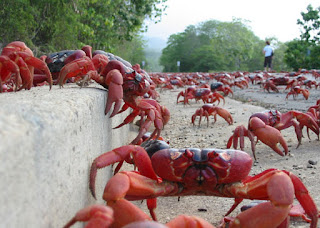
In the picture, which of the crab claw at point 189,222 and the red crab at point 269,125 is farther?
the red crab at point 269,125

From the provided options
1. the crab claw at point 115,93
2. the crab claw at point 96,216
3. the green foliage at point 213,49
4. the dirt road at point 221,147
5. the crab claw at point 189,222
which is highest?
the green foliage at point 213,49

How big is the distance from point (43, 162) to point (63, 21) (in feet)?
44.4

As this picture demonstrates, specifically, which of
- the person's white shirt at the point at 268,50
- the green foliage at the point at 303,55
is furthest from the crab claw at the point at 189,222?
the green foliage at the point at 303,55

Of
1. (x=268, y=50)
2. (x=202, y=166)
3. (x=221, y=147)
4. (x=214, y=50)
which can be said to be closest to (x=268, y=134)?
(x=221, y=147)

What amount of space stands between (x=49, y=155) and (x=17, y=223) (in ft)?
0.98

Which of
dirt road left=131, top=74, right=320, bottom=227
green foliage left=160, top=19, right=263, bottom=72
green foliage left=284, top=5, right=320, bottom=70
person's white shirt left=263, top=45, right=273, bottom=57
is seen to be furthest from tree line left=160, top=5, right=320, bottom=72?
dirt road left=131, top=74, right=320, bottom=227

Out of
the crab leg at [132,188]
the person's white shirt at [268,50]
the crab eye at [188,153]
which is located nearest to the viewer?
the crab leg at [132,188]

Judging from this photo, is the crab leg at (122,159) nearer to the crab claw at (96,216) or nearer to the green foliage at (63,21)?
the crab claw at (96,216)

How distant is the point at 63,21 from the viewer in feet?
44.3

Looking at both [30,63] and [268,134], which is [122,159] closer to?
[30,63]

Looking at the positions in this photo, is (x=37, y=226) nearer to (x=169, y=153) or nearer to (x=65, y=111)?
(x=65, y=111)

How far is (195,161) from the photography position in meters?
1.86

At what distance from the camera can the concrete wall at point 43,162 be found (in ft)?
2.91

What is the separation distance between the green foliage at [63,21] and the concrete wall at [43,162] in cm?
1088
